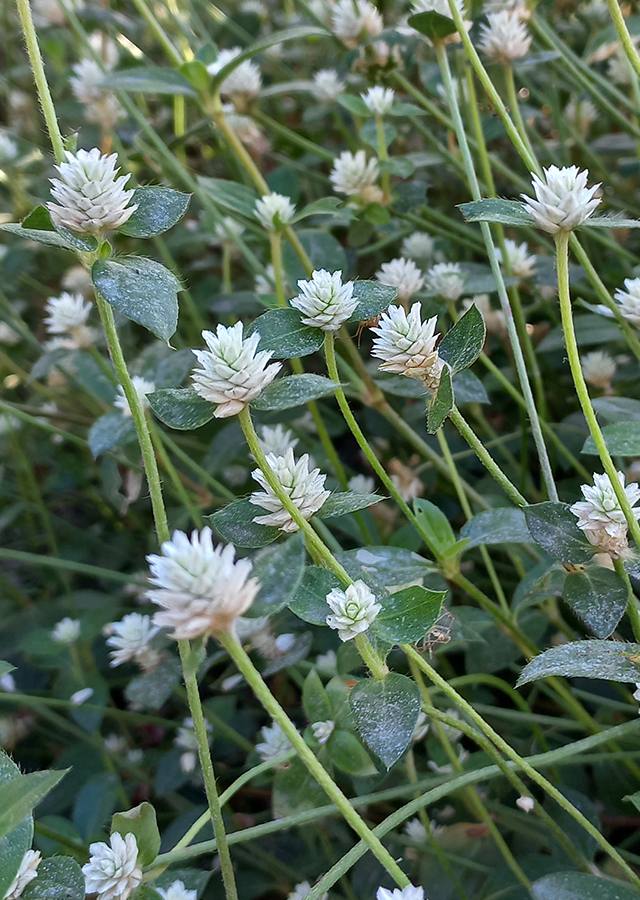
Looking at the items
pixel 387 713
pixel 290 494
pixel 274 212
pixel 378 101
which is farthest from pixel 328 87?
pixel 387 713

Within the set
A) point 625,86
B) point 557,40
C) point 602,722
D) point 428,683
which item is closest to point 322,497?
point 428,683

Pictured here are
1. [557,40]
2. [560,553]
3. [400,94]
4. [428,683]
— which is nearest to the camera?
[560,553]

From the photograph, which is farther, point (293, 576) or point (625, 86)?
point (625, 86)

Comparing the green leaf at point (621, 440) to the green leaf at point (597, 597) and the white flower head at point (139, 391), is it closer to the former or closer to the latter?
the green leaf at point (597, 597)

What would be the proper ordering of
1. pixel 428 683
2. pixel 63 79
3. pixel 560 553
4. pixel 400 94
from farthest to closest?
pixel 63 79 → pixel 400 94 → pixel 428 683 → pixel 560 553

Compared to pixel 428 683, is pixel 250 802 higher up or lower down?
lower down

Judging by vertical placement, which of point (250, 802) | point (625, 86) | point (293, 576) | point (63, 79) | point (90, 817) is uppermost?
point (63, 79)

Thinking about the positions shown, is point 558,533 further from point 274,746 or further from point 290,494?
point 274,746

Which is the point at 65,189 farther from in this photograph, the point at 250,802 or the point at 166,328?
the point at 250,802
